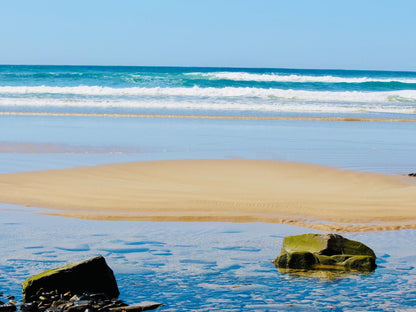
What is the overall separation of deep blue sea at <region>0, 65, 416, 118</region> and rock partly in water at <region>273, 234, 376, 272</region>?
59.4 feet

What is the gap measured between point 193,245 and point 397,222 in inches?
102

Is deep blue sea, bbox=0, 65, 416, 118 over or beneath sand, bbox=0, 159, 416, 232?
over

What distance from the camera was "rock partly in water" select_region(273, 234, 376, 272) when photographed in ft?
17.7

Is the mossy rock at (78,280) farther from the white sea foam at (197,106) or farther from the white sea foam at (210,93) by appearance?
the white sea foam at (210,93)

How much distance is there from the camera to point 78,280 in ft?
14.9

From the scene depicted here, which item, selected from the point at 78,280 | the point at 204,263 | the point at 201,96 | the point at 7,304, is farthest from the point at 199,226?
the point at 201,96

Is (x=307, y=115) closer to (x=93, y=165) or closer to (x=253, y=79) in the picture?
(x=93, y=165)

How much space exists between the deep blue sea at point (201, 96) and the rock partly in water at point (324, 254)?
59.4 feet

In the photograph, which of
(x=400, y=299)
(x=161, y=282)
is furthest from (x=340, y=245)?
(x=161, y=282)

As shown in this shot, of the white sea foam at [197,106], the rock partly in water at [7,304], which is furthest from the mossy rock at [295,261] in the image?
the white sea foam at [197,106]

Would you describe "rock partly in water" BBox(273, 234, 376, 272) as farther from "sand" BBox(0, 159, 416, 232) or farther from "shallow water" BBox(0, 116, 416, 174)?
"shallow water" BBox(0, 116, 416, 174)

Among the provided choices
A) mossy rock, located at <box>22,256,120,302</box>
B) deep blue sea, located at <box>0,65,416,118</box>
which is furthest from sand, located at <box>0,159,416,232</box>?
deep blue sea, located at <box>0,65,416,118</box>

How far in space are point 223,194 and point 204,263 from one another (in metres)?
3.24

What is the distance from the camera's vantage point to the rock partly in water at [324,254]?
17.7 ft
